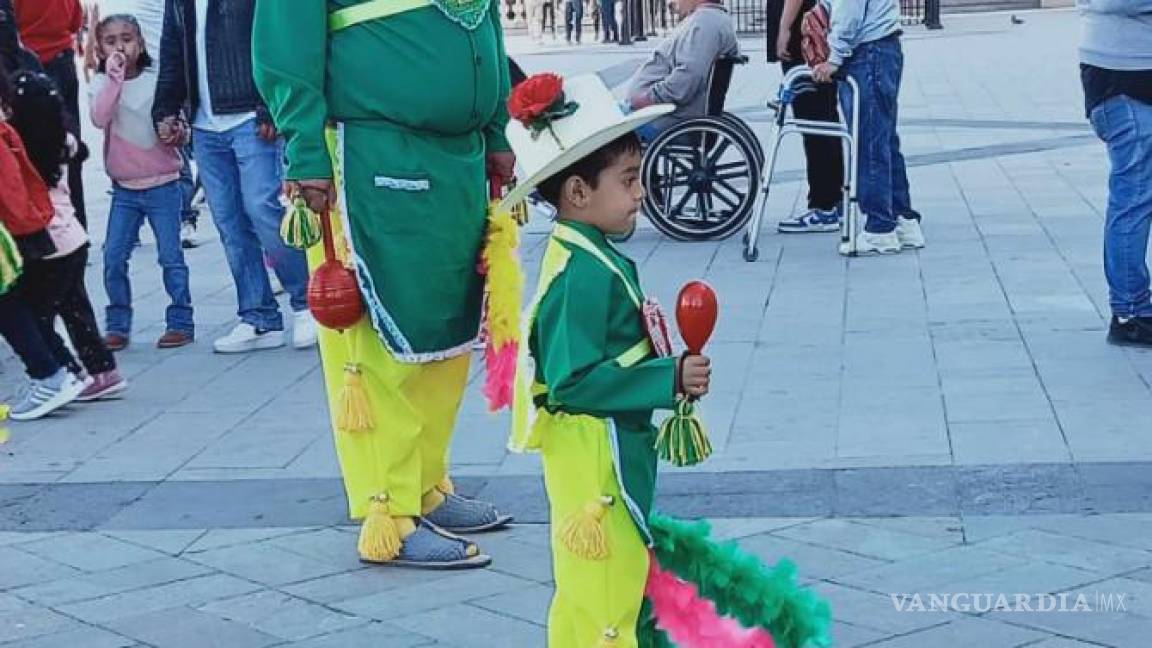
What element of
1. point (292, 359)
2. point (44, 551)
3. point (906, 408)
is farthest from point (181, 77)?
point (906, 408)

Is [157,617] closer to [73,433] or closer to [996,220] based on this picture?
[73,433]

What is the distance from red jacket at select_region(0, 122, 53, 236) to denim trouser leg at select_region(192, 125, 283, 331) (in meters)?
0.94

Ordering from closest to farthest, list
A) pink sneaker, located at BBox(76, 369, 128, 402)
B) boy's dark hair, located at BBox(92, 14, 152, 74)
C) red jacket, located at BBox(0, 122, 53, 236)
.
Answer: red jacket, located at BBox(0, 122, 53, 236) → pink sneaker, located at BBox(76, 369, 128, 402) → boy's dark hair, located at BBox(92, 14, 152, 74)

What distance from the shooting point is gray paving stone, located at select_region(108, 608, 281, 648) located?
4.53 meters

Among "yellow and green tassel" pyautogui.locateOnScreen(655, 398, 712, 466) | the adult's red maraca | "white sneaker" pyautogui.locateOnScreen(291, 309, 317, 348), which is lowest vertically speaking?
"white sneaker" pyautogui.locateOnScreen(291, 309, 317, 348)

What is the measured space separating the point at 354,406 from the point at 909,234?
5212 mm

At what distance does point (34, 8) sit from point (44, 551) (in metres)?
4.77

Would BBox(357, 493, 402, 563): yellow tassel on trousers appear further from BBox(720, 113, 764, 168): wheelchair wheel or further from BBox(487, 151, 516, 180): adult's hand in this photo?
BBox(720, 113, 764, 168): wheelchair wheel

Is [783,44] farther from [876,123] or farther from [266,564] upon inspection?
[266,564]

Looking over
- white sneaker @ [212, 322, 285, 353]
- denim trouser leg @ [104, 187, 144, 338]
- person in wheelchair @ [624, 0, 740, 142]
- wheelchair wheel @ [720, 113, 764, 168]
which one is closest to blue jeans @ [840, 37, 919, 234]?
wheelchair wheel @ [720, 113, 764, 168]

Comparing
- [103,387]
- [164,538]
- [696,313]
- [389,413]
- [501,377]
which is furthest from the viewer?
[103,387]

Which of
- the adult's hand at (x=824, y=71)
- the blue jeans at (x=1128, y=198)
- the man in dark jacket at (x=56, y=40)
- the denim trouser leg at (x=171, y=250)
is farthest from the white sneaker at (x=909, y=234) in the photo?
the man in dark jacket at (x=56, y=40)

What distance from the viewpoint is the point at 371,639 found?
4.50 m

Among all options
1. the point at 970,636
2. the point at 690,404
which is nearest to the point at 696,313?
the point at 690,404
